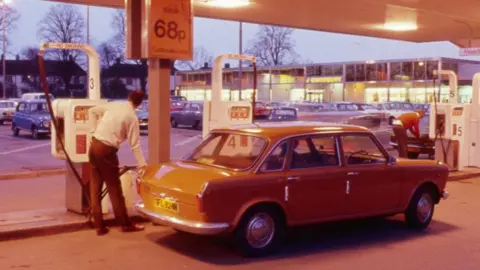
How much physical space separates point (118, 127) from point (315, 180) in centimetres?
263

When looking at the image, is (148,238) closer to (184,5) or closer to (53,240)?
(53,240)

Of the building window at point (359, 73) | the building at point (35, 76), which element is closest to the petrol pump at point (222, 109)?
the building window at point (359, 73)

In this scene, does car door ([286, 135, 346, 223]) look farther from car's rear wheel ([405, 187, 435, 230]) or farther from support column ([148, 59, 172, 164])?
support column ([148, 59, 172, 164])

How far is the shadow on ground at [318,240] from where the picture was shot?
25.8ft

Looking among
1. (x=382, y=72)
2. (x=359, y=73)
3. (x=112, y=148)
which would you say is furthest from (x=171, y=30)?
(x=359, y=73)

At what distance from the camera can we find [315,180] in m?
8.12

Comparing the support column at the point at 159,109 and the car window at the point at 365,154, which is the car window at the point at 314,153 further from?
the support column at the point at 159,109

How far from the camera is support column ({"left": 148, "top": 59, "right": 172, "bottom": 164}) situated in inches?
388

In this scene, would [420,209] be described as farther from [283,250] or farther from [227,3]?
[227,3]

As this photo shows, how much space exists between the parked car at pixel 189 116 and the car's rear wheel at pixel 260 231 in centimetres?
2551

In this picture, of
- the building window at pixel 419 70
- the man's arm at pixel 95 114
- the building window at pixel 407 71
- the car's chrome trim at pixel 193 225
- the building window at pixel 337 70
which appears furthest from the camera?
the building window at pixel 337 70

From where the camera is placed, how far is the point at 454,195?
508 inches

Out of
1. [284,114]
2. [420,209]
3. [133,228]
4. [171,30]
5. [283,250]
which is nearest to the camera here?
[283,250]

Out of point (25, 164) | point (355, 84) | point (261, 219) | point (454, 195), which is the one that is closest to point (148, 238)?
point (261, 219)
